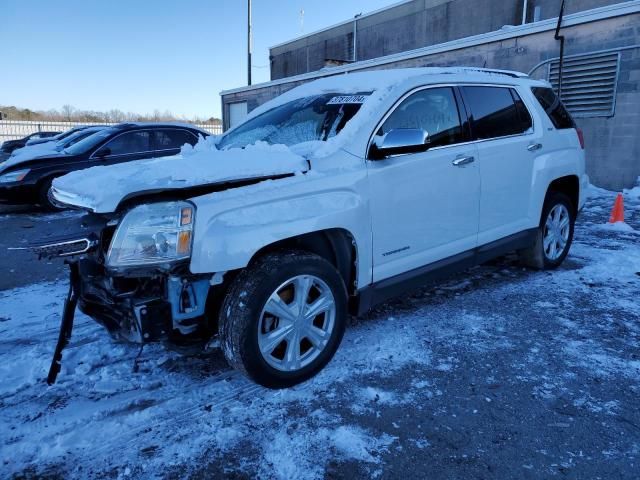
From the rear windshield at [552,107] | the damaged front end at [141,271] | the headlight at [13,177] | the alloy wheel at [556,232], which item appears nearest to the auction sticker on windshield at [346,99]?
the damaged front end at [141,271]

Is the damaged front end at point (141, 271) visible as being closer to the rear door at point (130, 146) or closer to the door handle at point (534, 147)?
the door handle at point (534, 147)

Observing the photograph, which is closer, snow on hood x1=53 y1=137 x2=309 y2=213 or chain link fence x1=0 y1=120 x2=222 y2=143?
snow on hood x1=53 y1=137 x2=309 y2=213

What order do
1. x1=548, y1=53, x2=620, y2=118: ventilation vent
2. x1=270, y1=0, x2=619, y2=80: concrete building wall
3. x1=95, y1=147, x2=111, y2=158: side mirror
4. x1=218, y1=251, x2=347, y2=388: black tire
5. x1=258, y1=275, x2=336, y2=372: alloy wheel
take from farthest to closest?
x1=270, y1=0, x2=619, y2=80: concrete building wall < x1=548, y1=53, x2=620, y2=118: ventilation vent < x1=95, y1=147, x2=111, y2=158: side mirror < x1=258, y1=275, x2=336, y2=372: alloy wheel < x1=218, y1=251, x2=347, y2=388: black tire

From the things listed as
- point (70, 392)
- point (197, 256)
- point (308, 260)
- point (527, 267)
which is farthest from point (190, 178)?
point (527, 267)

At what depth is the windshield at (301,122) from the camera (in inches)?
130

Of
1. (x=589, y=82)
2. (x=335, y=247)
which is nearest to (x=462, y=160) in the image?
(x=335, y=247)

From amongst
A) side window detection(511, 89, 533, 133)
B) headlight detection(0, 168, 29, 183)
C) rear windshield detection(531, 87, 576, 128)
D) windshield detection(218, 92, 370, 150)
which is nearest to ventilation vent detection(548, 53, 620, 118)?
rear windshield detection(531, 87, 576, 128)

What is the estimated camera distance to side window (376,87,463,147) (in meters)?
3.34

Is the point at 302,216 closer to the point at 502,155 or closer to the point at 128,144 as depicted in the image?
the point at 502,155

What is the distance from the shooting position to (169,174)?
8.06ft

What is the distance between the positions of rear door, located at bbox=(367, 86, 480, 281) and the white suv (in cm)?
1

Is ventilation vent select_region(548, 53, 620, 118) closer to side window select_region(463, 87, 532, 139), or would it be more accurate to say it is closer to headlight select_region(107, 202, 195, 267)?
side window select_region(463, 87, 532, 139)

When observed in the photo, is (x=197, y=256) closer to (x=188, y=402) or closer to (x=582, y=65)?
(x=188, y=402)

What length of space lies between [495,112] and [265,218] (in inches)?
101
